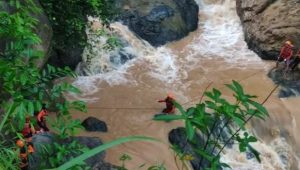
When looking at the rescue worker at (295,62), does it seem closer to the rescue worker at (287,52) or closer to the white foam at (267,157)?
the rescue worker at (287,52)

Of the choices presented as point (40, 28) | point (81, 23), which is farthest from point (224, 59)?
point (40, 28)

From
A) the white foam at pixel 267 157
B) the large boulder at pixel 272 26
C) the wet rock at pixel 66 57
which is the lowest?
the white foam at pixel 267 157

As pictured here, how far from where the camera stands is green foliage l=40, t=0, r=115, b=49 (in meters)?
8.37

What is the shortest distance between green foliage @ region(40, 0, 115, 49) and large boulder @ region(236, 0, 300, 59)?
579 cm

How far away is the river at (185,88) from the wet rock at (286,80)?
0.20m

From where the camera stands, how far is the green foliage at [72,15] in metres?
8.37

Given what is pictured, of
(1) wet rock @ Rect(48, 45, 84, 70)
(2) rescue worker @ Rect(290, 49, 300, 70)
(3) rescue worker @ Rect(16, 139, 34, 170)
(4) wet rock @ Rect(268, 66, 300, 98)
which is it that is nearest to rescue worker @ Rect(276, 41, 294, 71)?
(2) rescue worker @ Rect(290, 49, 300, 70)

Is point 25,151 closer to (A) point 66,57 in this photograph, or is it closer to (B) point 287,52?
(A) point 66,57

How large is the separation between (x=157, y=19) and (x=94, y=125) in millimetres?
6461

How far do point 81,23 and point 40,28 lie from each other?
4.68 feet

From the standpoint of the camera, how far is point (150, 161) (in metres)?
8.30

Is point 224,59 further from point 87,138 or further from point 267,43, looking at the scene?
point 87,138

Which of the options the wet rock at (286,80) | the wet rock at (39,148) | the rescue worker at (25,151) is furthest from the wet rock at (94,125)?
the wet rock at (286,80)

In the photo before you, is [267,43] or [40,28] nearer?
[40,28]
